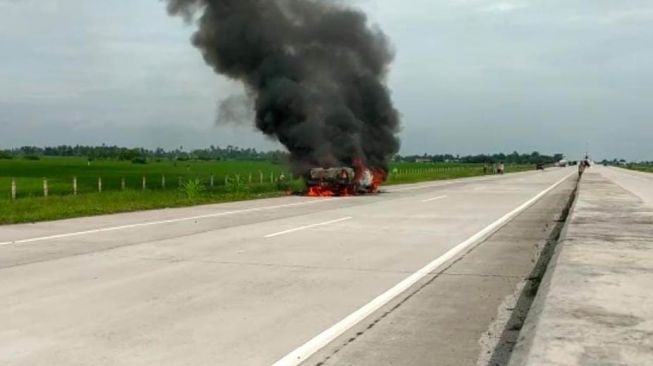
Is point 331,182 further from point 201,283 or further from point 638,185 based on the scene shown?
point 201,283

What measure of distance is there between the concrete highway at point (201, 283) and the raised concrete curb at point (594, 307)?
168cm

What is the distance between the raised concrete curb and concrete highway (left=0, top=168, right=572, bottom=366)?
1.68 m

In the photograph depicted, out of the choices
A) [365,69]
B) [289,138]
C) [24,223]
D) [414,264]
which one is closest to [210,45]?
[289,138]

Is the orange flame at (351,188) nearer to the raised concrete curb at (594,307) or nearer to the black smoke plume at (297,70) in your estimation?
the black smoke plume at (297,70)

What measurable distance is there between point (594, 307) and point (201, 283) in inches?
186

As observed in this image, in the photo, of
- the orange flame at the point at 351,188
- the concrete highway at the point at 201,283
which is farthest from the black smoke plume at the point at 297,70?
the concrete highway at the point at 201,283

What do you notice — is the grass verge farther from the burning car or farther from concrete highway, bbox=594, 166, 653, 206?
concrete highway, bbox=594, 166, 653, 206

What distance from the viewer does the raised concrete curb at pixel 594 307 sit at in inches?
198

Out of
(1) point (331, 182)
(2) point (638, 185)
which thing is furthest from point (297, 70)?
(2) point (638, 185)

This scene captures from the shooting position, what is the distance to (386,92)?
4328 cm

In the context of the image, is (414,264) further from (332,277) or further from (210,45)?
(210,45)

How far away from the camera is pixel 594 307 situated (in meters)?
6.55

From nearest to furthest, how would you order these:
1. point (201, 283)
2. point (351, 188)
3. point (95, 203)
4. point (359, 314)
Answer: point (359, 314) → point (201, 283) → point (95, 203) → point (351, 188)

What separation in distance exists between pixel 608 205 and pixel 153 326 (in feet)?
57.9
